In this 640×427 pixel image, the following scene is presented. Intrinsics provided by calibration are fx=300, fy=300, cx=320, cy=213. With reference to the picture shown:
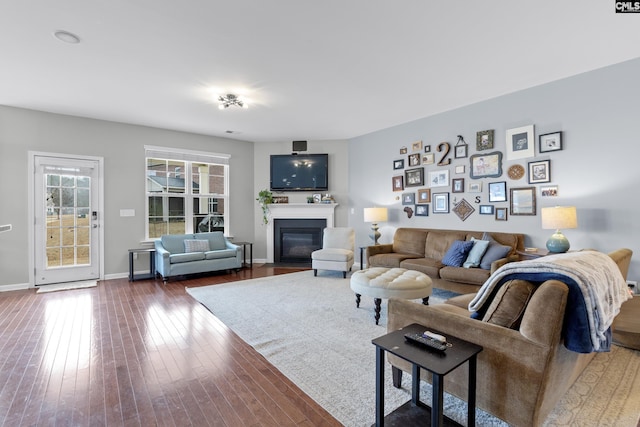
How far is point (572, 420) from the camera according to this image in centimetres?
165

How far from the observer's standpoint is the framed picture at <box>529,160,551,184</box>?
361 centimetres

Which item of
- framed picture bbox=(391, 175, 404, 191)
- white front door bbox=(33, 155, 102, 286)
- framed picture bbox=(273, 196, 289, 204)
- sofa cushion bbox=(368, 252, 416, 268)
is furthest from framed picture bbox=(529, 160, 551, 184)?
white front door bbox=(33, 155, 102, 286)

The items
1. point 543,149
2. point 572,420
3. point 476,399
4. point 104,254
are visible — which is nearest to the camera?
point 476,399

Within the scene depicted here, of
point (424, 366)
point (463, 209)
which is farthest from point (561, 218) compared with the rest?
point (424, 366)

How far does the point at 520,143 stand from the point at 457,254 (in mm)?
1626

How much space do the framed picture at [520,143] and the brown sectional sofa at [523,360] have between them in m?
2.91

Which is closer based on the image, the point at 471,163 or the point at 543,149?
the point at 543,149

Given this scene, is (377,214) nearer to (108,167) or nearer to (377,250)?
(377,250)

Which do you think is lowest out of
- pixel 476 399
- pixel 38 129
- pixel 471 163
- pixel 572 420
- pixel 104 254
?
pixel 572 420

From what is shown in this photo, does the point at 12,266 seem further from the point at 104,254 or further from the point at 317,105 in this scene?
the point at 317,105

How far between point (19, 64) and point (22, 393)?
3.15 meters

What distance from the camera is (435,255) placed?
448 cm

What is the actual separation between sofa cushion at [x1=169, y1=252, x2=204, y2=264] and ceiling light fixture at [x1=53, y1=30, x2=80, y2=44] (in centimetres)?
309

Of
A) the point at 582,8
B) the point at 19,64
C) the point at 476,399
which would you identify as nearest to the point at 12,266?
the point at 19,64
